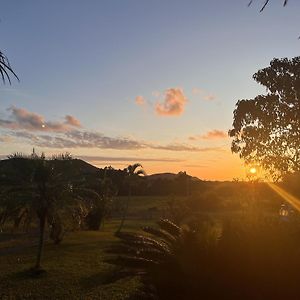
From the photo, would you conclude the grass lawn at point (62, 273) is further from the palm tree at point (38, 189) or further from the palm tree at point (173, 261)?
the palm tree at point (173, 261)

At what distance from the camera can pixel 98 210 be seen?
180 ft

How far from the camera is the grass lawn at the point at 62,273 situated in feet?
77.6

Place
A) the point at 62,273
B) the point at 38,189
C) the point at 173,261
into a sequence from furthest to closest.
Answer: the point at 38,189 → the point at 62,273 → the point at 173,261

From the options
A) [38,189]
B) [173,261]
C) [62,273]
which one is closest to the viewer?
[173,261]

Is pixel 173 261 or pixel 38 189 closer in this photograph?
pixel 173 261

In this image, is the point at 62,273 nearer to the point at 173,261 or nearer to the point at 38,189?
the point at 38,189

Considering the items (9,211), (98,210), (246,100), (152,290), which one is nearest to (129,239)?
(152,290)

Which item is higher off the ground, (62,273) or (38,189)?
(38,189)

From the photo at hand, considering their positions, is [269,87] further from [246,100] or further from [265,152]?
[265,152]

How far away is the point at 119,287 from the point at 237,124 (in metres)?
13.2

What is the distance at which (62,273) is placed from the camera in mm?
28750

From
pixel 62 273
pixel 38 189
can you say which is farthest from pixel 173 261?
pixel 38 189

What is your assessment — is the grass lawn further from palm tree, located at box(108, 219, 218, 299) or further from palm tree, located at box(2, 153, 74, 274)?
palm tree, located at box(108, 219, 218, 299)

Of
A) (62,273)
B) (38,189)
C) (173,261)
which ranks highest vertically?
(38,189)
